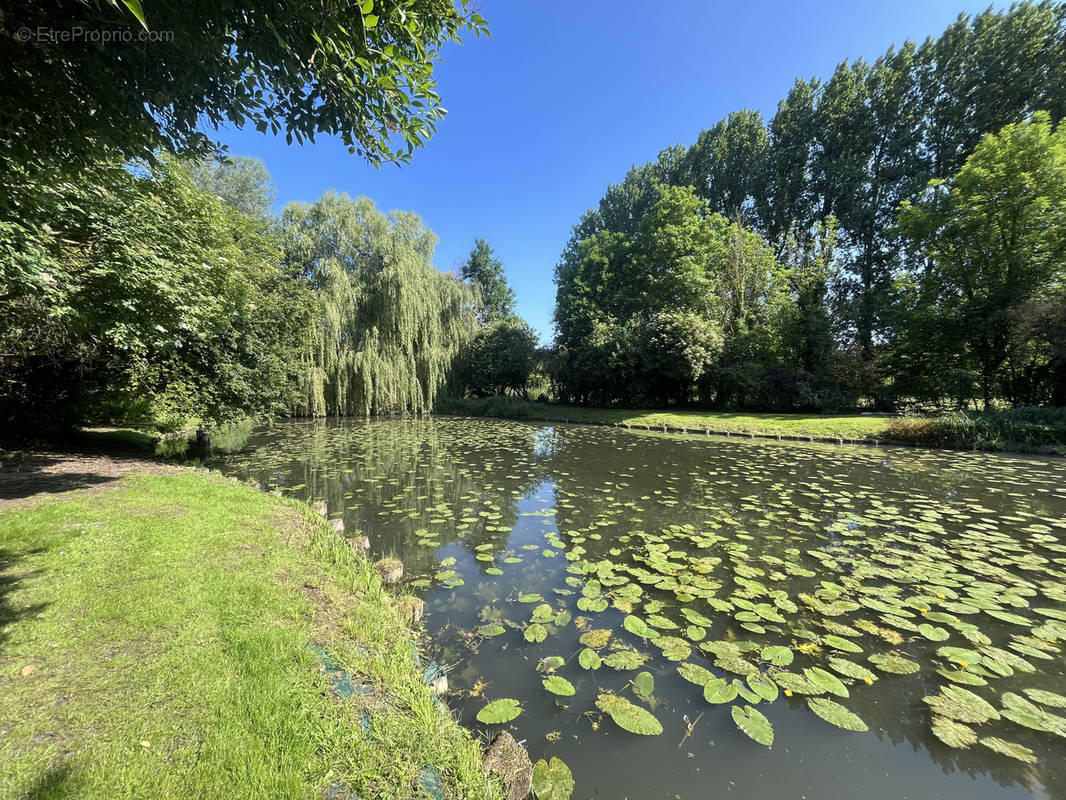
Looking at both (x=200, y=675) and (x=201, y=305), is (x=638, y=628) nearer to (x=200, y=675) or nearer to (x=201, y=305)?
(x=200, y=675)

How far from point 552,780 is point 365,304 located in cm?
1862

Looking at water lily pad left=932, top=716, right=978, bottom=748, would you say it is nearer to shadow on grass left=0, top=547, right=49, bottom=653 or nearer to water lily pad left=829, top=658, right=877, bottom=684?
water lily pad left=829, top=658, right=877, bottom=684

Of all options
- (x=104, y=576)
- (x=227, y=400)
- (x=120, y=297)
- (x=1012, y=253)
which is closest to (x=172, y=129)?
(x=104, y=576)

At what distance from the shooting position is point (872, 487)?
6.46 meters

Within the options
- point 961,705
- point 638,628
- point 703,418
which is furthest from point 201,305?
point 703,418

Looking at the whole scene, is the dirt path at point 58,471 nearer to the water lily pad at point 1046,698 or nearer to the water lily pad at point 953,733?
the water lily pad at point 953,733

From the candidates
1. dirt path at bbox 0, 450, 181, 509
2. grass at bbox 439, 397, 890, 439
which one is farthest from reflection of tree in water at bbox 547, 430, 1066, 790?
dirt path at bbox 0, 450, 181, 509

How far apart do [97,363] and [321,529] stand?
737 centimetres

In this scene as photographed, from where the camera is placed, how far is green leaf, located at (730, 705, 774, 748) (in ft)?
6.10

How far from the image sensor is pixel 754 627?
107 inches

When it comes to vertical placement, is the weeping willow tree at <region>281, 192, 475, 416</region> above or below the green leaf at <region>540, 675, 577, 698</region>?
above

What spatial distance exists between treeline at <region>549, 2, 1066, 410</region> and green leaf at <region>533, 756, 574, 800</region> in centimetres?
1645

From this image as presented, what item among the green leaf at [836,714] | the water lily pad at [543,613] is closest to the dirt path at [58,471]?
the water lily pad at [543,613]

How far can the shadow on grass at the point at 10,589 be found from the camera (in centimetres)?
216
